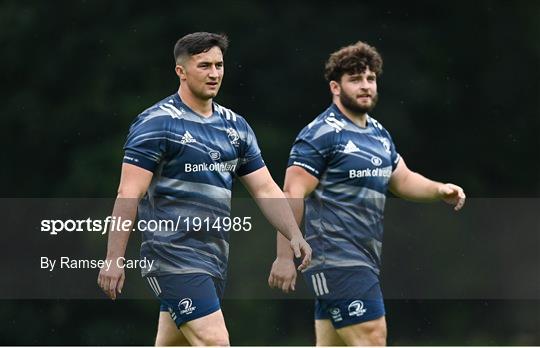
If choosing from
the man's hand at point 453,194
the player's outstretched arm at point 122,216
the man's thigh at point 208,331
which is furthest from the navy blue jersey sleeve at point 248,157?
the man's hand at point 453,194

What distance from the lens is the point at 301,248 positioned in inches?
286

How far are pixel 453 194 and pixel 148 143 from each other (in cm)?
193

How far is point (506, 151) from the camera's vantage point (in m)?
12.7

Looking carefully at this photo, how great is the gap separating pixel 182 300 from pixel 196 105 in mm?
963

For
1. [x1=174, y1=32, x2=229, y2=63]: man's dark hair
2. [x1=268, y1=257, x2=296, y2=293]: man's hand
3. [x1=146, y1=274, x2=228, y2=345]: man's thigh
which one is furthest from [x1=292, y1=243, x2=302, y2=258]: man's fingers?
[x1=174, y1=32, x2=229, y2=63]: man's dark hair

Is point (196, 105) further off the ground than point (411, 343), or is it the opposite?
point (196, 105)

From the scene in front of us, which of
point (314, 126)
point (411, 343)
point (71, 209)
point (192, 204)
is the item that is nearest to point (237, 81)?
point (71, 209)

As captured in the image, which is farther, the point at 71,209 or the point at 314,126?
the point at 71,209

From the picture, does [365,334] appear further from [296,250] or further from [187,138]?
[187,138]

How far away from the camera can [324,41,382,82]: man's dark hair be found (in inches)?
316

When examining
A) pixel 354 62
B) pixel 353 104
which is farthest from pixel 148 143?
pixel 354 62

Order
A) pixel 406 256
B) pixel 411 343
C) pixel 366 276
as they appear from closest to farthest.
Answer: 1. pixel 366 276
2. pixel 406 256
3. pixel 411 343

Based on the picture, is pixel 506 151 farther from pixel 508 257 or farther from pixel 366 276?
pixel 366 276

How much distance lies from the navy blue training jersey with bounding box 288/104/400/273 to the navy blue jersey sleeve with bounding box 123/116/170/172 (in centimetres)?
101
